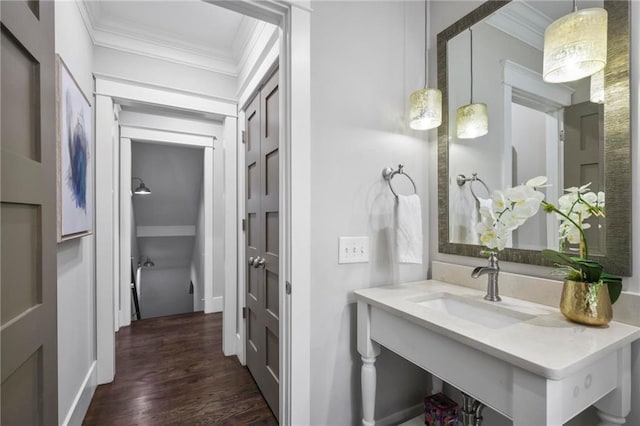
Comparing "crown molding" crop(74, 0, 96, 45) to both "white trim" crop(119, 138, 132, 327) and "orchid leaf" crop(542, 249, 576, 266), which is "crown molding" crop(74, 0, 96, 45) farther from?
"orchid leaf" crop(542, 249, 576, 266)

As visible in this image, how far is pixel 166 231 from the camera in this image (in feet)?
16.1

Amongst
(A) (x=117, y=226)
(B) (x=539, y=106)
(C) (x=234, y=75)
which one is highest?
(C) (x=234, y=75)

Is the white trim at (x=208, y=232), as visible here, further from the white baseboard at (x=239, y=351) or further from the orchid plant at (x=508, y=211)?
the orchid plant at (x=508, y=211)

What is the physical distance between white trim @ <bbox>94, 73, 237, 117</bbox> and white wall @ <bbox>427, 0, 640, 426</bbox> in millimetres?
1721

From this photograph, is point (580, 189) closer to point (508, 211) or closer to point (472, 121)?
point (508, 211)

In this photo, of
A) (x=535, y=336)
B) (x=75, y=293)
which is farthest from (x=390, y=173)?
(x=75, y=293)

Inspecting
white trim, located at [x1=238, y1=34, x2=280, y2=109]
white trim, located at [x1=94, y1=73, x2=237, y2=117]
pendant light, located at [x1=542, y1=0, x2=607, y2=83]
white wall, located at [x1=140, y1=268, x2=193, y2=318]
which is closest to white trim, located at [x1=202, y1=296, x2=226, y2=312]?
white wall, located at [x1=140, y1=268, x2=193, y2=318]

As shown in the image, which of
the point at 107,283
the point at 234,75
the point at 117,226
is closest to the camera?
the point at 107,283

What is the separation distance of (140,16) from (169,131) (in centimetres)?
121

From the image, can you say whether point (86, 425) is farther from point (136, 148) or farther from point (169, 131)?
point (136, 148)

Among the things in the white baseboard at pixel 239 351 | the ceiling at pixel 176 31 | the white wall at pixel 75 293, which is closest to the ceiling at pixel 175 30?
the ceiling at pixel 176 31

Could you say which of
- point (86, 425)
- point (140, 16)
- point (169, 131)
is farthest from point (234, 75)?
point (86, 425)

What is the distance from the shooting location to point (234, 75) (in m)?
2.62

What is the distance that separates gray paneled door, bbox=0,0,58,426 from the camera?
651 mm
